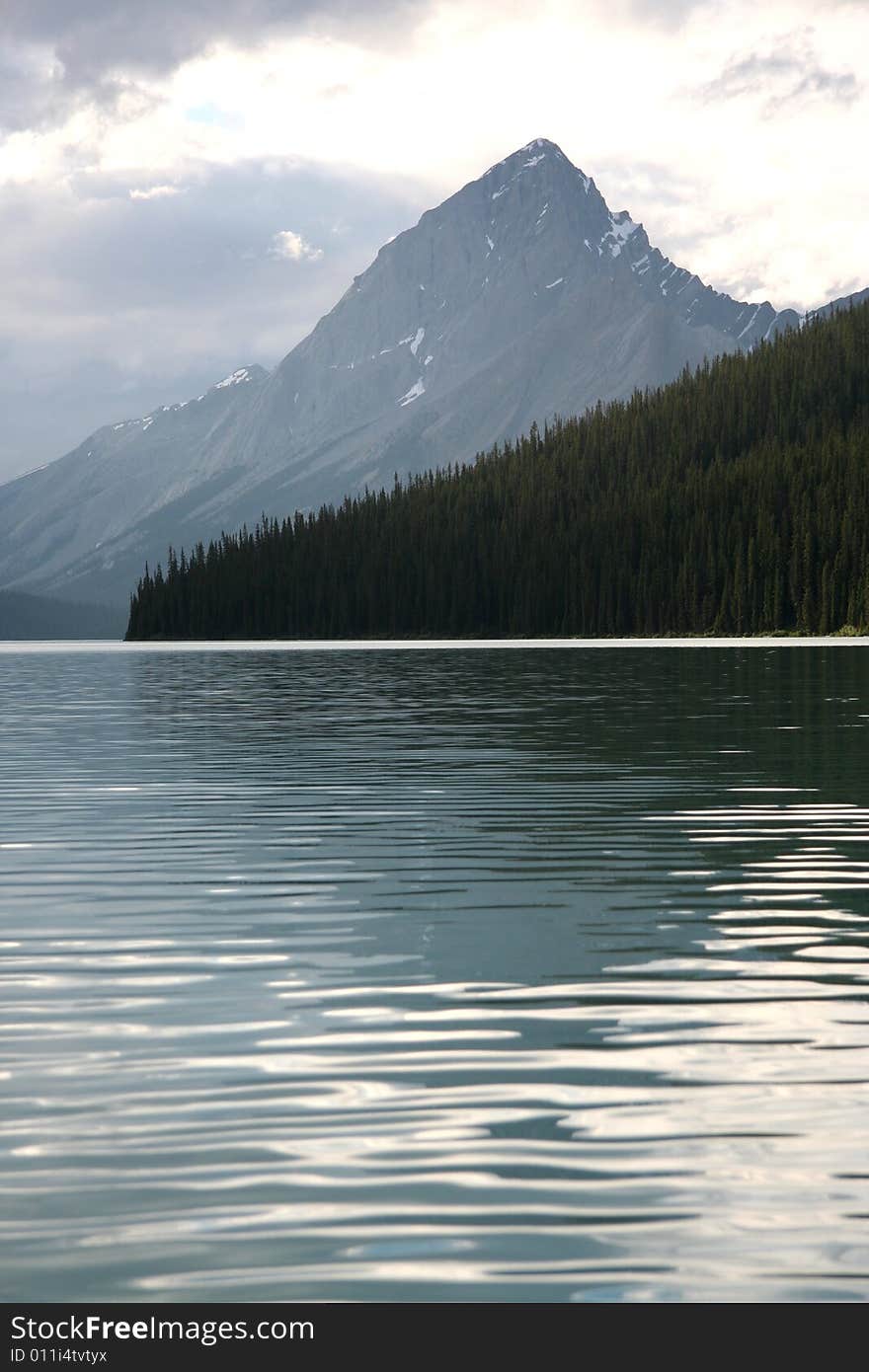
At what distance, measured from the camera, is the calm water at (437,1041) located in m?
9.11

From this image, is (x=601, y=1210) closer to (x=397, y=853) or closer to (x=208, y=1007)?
(x=208, y=1007)

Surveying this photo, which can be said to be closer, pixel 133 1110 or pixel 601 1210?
pixel 601 1210

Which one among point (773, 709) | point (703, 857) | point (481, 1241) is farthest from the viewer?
point (773, 709)

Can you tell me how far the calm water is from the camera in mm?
9109

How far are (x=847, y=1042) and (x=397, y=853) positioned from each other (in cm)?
1183

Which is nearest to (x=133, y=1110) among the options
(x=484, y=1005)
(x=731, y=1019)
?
(x=484, y=1005)

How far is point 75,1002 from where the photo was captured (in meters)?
15.2

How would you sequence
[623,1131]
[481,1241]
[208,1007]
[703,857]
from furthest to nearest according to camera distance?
[703,857] < [208,1007] < [623,1131] < [481,1241]

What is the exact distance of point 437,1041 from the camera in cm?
1353

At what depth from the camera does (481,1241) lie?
914cm

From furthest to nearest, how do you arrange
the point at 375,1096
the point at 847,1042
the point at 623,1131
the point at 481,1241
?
1. the point at 847,1042
2. the point at 375,1096
3. the point at 623,1131
4. the point at 481,1241
